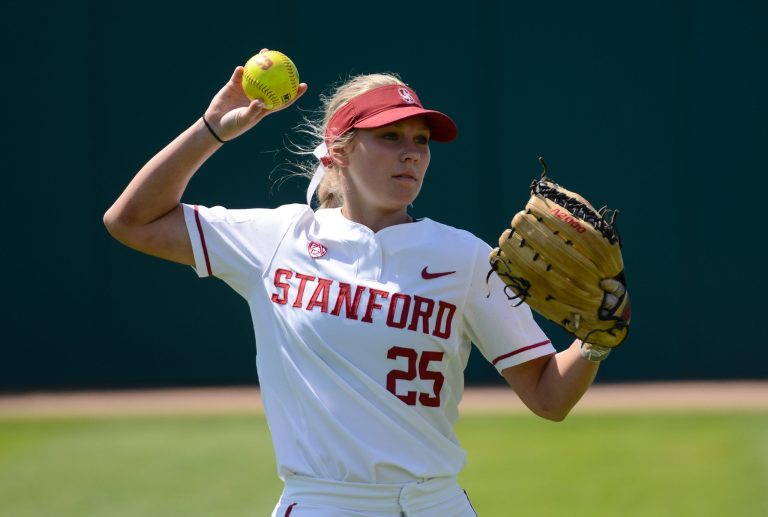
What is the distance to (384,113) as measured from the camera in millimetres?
3207

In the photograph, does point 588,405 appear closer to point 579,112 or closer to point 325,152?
point 579,112

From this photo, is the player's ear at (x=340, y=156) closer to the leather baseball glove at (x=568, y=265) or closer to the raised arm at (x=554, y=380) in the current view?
the leather baseball glove at (x=568, y=265)

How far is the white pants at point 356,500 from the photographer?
2951 mm

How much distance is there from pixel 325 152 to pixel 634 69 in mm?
7912

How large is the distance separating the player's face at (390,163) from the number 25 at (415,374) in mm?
428

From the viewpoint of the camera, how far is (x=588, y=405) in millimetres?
9297

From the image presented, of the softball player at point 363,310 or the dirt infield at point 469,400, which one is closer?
the softball player at point 363,310

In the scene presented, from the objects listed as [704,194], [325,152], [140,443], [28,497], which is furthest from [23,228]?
[325,152]

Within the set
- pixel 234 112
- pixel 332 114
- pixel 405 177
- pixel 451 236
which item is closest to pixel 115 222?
pixel 234 112

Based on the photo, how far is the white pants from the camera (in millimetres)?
2951

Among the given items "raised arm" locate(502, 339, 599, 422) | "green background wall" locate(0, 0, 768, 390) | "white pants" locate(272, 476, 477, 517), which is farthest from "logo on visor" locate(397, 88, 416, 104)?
"green background wall" locate(0, 0, 768, 390)

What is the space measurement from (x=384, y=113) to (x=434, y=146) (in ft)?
24.4

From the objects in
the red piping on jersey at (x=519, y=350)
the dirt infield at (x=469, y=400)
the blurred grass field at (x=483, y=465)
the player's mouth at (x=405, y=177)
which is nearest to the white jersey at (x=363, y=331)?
the red piping on jersey at (x=519, y=350)

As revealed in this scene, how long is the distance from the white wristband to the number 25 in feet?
1.18
